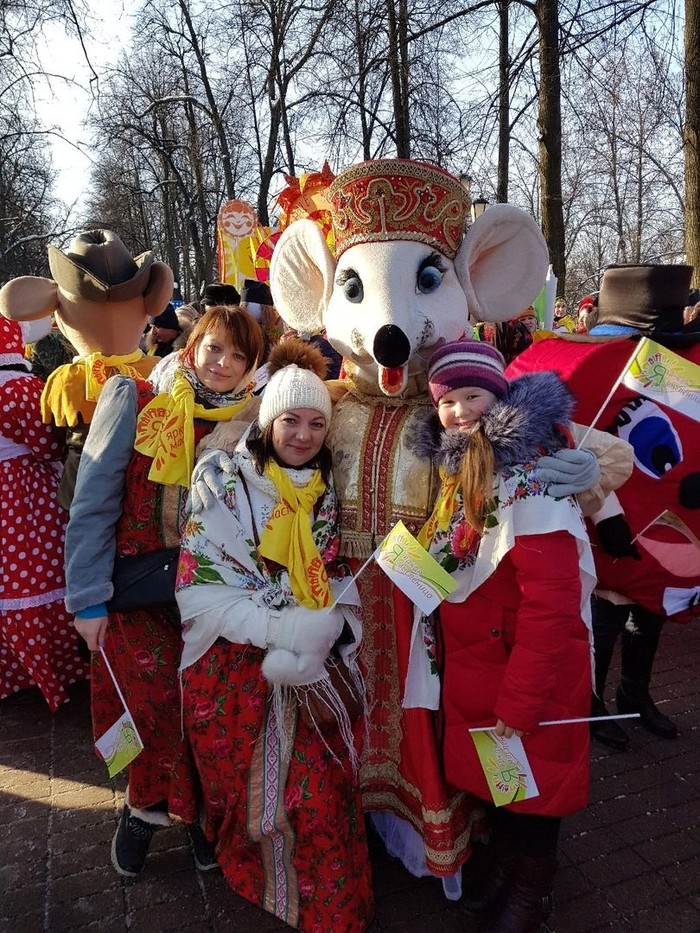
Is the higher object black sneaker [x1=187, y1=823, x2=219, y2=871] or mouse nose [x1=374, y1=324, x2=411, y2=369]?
mouse nose [x1=374, y1=324, x2=411, y2=369]

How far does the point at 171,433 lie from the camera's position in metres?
2.19

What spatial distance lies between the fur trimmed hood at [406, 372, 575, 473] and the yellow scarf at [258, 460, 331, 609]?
406 mm

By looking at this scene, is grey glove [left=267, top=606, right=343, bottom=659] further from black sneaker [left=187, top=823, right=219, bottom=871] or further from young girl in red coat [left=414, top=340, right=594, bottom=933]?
black sneaker [left=187, top=823, right=219, bottom=871]

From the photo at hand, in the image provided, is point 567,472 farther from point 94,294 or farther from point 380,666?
point 94,294

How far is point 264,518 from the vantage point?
2025 millimetres

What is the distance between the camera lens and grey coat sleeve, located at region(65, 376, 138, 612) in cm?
219

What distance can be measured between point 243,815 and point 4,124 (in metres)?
10.5

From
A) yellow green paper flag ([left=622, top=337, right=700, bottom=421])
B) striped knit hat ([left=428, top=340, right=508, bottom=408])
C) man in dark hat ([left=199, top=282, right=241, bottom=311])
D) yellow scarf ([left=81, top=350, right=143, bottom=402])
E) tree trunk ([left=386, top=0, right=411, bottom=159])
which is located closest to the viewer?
striped knit hat ([left=428, top=340, right=508, bottom=408])

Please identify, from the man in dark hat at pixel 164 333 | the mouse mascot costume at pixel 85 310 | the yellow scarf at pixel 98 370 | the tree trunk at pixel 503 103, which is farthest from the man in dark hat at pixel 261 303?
the tree trunk at pixel 503 103

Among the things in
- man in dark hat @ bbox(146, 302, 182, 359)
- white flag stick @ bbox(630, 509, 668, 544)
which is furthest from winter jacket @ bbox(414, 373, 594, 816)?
man in dark hat @ bbox(146, 302, 182, 359)

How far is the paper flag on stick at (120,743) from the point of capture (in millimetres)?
2223

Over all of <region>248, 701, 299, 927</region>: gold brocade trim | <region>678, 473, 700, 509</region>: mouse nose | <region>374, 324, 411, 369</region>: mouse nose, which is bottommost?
<region>248, 701, 299, 927</region>: gold brocade trim

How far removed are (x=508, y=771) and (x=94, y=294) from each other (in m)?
2.27

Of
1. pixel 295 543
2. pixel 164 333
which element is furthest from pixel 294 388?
pixel 164 333
